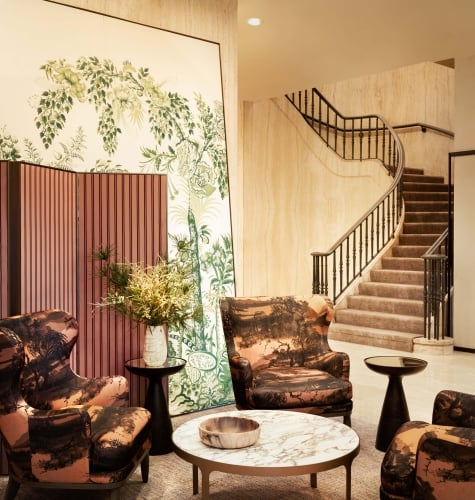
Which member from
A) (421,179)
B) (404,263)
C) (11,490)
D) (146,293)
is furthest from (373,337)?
(11,490)

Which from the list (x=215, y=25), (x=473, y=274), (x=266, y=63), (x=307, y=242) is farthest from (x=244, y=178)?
(x=215, y=25)

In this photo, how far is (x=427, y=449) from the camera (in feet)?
7.36

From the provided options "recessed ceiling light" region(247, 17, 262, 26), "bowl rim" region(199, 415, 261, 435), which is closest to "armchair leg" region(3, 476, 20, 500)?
"bowl rim" region(199, 415, 261, 435)

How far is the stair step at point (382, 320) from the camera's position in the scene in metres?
7.88

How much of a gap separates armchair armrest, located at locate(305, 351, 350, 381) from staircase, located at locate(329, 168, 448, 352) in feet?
10.8

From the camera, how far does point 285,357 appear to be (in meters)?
4.67

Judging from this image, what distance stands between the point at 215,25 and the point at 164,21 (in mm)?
526

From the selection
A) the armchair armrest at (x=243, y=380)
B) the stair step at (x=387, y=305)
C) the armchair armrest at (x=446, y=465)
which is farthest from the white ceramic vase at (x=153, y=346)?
the stair step at (x=387, y=305)

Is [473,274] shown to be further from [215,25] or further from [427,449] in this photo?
[427,449]

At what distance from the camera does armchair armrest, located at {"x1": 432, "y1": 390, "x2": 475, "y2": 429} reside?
316 cm

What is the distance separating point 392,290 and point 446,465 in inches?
260

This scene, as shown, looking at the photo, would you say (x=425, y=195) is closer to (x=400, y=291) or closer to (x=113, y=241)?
(x=400, y=291)

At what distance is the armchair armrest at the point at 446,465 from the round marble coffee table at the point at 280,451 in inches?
25.5

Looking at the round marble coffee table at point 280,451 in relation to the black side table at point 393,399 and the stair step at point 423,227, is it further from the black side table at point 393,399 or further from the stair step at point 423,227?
the stair step at point 423,227
